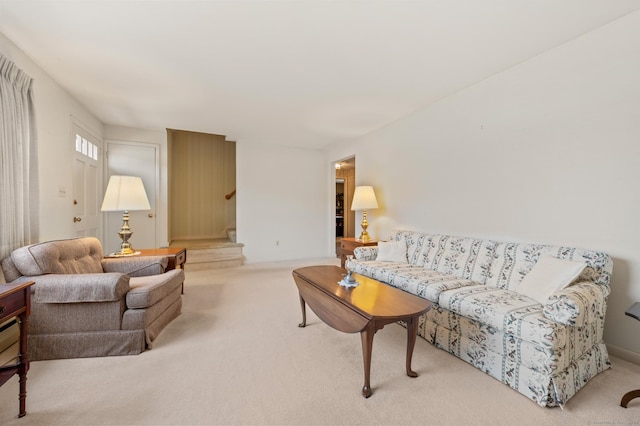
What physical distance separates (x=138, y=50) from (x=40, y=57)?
3.13 feet

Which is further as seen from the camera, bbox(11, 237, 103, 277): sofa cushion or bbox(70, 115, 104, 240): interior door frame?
bbox(70, 115, 104, 240): interior door frame

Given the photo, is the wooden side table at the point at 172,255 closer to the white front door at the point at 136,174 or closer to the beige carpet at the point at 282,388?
the beige carpet at the point at 282,388

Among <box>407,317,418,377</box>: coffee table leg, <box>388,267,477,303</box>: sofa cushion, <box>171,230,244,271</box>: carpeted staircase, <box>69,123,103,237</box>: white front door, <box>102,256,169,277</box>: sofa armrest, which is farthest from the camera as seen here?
<box>171,230,244,271</box>: carpeted staircase

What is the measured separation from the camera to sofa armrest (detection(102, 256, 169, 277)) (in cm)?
261

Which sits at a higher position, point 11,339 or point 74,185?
point 74,185

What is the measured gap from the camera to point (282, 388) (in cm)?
157

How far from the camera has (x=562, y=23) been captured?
6.18 feet

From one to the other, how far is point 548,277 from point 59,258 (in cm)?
364

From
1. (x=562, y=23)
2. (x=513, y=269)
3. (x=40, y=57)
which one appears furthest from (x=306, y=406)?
(x=40, y=57)

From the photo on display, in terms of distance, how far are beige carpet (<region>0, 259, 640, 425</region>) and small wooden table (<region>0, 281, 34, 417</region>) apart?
0.50 ft

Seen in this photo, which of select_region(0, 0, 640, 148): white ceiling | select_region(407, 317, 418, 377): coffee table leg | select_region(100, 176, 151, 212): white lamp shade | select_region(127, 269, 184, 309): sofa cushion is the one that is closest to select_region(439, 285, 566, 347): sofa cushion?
select_region(407, 317, 418, 377): coffee table leg

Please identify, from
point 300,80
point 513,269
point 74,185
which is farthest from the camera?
point 74,185

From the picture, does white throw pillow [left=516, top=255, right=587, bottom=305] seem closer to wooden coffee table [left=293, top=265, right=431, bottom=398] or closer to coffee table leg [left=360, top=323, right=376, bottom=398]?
wooden coffee table [left=293, top=265, right=431, bottom=398]

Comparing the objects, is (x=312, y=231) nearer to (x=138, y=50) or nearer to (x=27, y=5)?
(x=138, y=50)
